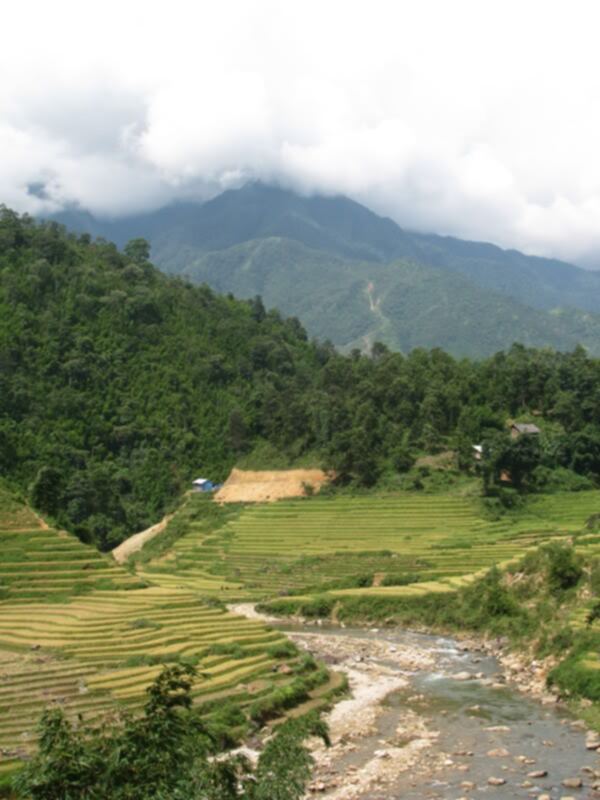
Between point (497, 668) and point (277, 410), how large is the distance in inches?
3105

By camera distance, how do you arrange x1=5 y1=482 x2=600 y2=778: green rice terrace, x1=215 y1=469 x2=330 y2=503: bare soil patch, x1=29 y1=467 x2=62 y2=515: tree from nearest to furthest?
x1=5 y1=482 x2=600 y2=778: green rice terrace < x1=29 y1=467 x2=62 y2=515: tree < x1=215 y1=469 x2=330 y2=503: bare soil patch

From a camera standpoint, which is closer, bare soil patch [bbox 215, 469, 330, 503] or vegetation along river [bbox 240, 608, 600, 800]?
vegetation along river [bbox 240, 608, 600, 800]

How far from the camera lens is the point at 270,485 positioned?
10331 centimetres

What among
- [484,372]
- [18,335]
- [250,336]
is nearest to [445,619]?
[484,372]

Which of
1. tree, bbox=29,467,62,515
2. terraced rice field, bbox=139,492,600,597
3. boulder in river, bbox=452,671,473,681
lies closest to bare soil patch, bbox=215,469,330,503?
terraced rice field, bbox=139,492,600,597

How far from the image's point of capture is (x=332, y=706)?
3500cm

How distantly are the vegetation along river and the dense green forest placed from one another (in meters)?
47.1

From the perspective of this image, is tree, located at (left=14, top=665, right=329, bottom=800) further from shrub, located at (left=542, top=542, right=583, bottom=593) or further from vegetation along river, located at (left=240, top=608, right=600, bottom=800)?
shrub, located at (left=542, top=542, right=583, bottom=593)

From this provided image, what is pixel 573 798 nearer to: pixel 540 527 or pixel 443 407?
pixel 540 527

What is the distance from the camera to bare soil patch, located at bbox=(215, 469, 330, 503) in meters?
100

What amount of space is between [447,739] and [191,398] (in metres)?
96.0

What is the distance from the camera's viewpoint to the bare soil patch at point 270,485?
100m

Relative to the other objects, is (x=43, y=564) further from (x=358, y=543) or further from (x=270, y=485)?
(x=270, y=485)

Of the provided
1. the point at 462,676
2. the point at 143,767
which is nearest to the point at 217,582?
the point at 462,676
